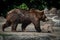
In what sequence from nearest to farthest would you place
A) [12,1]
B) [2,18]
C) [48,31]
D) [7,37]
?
1. [7,37]
2. [48,31]
3. [12,1]
4. [2,18]

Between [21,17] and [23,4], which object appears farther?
[23,4]

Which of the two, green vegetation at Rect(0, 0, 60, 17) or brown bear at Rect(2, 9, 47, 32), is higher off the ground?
green vegetation at Rect(0, 0, 60, 17)

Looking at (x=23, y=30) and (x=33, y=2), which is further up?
(x=33, y=2)

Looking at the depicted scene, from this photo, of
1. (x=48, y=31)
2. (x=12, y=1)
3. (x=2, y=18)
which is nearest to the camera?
(x=48, y=31)

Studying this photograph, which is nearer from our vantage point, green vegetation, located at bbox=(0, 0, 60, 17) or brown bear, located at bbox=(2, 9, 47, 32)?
brown bear, located at bbox=(2, 9, 47, 32)

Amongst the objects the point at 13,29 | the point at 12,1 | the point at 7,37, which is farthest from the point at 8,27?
the point at 7,37

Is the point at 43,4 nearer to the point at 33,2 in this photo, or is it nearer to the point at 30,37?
the point at 33,2

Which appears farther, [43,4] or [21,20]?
[43,4]

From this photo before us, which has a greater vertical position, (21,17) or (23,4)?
(23,4)

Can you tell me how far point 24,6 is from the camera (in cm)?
1366

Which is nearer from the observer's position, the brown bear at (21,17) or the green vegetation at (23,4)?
the brown bear at (21,17)

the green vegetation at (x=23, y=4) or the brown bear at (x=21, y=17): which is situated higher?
the green vegetation at (x=23, y=4)

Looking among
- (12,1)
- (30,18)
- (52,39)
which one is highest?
(12,1)

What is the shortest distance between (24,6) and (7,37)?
525cm
